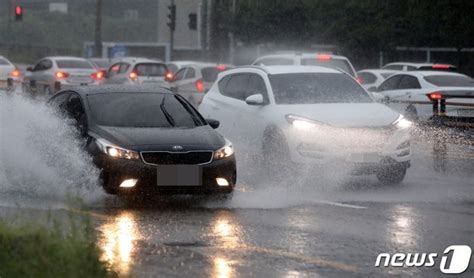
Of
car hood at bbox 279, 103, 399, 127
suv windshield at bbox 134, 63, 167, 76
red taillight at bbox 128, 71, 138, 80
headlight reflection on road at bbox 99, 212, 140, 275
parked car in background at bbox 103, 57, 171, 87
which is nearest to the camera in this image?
headlight reflection on road at bbox 99, 212, 140, 275

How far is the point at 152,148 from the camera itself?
13500 mm

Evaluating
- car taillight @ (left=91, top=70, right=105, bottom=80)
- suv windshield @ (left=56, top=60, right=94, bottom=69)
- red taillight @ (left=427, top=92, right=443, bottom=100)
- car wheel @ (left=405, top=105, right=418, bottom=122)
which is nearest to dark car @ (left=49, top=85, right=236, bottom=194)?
red taillight @ (left=427, top=92, right=443, bottom=100)

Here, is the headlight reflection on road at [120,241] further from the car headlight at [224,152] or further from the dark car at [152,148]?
the car headlight at [224,152]

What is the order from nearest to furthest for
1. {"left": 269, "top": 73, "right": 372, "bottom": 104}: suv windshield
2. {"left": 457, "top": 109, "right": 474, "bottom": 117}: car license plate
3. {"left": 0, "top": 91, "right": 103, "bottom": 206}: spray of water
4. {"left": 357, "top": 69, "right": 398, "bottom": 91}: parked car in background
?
1. {"left": 0, "top": 91, "right": 103, "bottom": 206}: spray of water
2. {"left": 269, "top": 73, "right": 372, "bottom": 104}: suv windshield
3. {"left": 457, "top": 109, "right": 474, "bottom": 117}: car license plate
4. {"left": 357, "top": 69, "right": 398, "bottom": 91}: parked car in background

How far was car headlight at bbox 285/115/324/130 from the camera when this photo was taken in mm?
15934

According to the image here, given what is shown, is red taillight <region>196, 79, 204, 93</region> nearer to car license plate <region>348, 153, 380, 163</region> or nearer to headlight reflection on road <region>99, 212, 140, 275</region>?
car license plate <region>348, 153, 380, 163</region>

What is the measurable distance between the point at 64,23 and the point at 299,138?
110m

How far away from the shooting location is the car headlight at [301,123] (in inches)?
627

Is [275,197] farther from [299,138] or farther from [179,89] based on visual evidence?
[179,89]

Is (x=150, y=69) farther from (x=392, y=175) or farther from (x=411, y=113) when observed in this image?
(x=392, y=175)

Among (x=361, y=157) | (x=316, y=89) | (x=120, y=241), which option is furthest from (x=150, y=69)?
(x=120, y=241)

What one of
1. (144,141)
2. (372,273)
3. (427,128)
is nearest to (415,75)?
(427,128)

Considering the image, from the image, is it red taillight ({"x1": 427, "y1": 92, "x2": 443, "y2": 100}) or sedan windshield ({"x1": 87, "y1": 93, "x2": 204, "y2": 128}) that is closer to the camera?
sedan windshield ({"x1": 87, "y1": 93, "x2": 204, "y2": 128})

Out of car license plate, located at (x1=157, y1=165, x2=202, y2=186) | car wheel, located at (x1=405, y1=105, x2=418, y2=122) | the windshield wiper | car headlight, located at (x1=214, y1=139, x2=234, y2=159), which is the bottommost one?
car wheel, located at (x1=405, y1=105, x2=418, y2=122)
